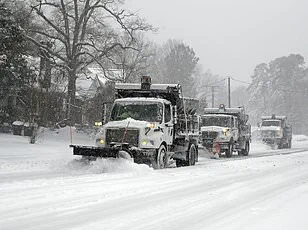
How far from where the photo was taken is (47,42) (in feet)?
121

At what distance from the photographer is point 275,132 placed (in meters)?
37.6

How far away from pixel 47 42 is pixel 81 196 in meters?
30.0

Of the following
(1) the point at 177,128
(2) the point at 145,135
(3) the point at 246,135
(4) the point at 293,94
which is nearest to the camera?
(2) the point at 145,135

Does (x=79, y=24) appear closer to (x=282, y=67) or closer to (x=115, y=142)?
(x=115, y=142)

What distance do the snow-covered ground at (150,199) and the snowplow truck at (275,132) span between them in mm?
24178

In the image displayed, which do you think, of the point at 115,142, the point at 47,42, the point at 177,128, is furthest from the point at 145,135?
the point at 47,42

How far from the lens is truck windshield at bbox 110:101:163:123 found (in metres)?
15.5

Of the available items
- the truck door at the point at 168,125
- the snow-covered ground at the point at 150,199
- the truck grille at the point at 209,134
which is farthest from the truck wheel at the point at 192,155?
the truck grille at the point at 209,134

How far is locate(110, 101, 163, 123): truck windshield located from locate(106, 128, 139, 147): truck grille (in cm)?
90

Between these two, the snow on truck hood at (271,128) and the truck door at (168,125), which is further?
the snow on truck hood at (271,128)

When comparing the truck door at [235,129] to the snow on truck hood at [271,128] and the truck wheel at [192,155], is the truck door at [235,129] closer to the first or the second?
the truck wheel at [192,155]

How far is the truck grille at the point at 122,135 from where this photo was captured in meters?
14.6

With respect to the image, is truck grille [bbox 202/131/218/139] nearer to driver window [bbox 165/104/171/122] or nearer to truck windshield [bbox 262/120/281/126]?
driver window [bbox 165/104/171/122]

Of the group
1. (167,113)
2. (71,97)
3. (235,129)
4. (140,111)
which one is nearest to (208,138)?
(235,129)
